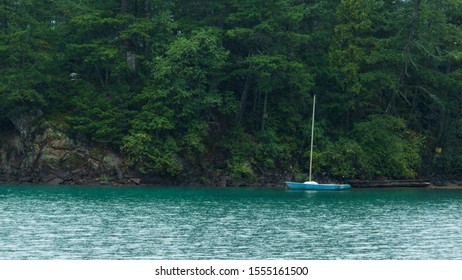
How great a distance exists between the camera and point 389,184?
67875mm

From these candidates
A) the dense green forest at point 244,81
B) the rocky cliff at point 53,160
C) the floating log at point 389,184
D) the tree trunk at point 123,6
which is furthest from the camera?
the floating log at point 389,184

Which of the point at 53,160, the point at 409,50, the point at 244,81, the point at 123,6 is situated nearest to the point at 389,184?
the point at 409,50

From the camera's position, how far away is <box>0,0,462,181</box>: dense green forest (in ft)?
209

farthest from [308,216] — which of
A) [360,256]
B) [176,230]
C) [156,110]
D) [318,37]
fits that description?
[318,37]

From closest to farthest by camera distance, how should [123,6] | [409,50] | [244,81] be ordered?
[123,6] → [409,50] → [244,81]

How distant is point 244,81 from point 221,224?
29.3 meters

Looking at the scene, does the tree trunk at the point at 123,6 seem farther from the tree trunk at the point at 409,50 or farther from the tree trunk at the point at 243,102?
the tree trunk at the point at 409,50

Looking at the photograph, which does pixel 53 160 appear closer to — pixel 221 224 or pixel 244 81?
pixel 244 81

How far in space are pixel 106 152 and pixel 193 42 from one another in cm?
1051

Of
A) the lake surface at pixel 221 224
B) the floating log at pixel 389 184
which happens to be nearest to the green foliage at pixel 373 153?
the floating log at pixel 389 184

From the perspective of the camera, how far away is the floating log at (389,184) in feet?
221

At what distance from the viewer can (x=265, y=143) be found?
66.9 metres

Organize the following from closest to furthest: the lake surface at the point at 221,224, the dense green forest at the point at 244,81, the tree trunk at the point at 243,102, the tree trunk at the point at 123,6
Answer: the lake surface at the point at 221,224
the dense green forest at the point at 244,81
the tree trunk at the point at 123,6
the tree trunk at the point at 243,102

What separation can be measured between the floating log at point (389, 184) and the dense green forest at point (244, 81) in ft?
2.69
